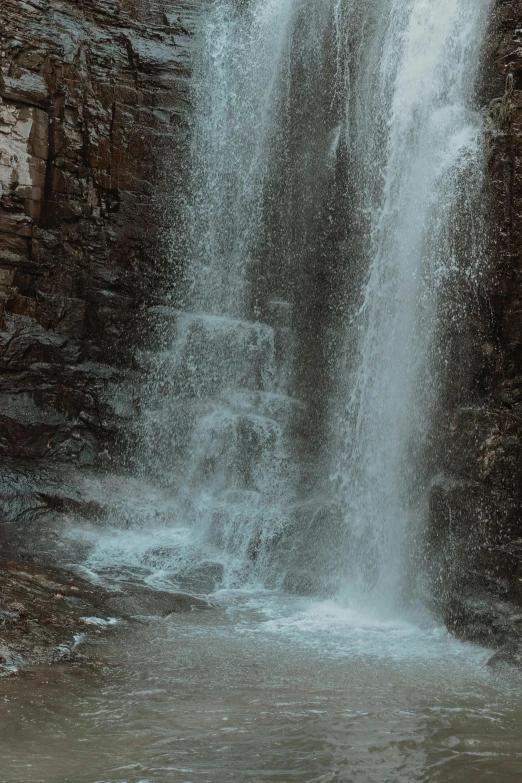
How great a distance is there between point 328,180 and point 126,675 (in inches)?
332

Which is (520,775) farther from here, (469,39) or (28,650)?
(469,39)

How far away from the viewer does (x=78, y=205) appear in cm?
1234

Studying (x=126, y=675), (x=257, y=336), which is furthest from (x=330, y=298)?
(x=126, y=675)

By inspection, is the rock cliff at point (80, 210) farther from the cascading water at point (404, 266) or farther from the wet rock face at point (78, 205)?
the cascading water at point (404, 266)

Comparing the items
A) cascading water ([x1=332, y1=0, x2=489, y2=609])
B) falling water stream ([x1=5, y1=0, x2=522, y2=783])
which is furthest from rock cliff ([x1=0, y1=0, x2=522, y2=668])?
cascading water ([x1=332, y1=0, x2=489, y2=609])

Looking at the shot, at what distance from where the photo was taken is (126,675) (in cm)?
605

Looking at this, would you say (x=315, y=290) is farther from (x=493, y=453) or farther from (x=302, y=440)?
(x=493, y=453)

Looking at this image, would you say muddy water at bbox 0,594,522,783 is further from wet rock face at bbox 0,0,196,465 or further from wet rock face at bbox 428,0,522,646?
wet rock face at bbox 0,0,196,465

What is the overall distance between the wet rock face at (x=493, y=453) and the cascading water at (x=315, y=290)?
1.21 feet

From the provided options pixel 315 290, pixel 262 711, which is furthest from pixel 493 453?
pixel 315 290

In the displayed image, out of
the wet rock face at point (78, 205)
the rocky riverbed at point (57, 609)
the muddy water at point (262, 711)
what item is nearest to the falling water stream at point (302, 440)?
the muddy water at point (262, 711)

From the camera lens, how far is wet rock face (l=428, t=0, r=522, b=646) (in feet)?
26.0

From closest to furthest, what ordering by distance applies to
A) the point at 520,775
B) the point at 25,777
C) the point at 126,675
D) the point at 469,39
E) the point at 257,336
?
the point at 25,777, the point at 520,775, the point at 126,675, the point at 469,39, the point at 257,336

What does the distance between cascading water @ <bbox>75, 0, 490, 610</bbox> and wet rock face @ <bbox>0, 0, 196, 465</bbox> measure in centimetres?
63
